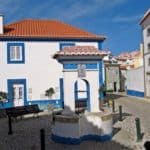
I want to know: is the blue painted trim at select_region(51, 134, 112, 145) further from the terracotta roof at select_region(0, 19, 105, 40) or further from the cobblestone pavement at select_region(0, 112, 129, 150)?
the terracotta roof at select_region(0, 19, 105, 40)

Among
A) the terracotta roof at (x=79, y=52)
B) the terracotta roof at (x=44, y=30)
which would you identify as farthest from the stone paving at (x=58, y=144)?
the terracotta roof at (x=44, y=30)

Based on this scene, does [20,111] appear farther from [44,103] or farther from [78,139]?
[78,139]

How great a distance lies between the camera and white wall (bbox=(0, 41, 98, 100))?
24578 millimetres

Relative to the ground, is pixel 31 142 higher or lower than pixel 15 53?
lower

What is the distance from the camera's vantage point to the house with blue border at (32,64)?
80.6 feet

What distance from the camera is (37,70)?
25.0 m

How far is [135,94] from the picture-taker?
4381 centimetres

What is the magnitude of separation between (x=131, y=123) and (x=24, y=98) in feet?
34.5

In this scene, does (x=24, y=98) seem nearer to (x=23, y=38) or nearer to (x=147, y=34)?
(x=23, y=38)

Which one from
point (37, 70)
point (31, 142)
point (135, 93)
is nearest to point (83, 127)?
point (31, 142)

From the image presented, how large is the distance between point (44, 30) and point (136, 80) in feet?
65.5

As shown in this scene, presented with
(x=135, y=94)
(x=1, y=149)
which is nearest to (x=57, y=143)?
(x=1, y=149)

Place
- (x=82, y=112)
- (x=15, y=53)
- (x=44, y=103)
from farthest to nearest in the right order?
1. (x=44, y=103)
2. (x=15, y=53)
3. (x=82, y=112)

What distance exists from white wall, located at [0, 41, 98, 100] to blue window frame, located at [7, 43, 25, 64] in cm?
22
